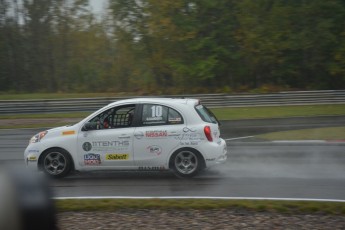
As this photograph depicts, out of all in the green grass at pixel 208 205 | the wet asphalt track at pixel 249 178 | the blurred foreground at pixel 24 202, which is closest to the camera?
the blurred foreground at pixel 24 202

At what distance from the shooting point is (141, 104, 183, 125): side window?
9930 mm

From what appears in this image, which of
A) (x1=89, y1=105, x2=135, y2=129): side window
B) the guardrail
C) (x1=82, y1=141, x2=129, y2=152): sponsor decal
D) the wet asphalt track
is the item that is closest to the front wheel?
the wet asphalt track

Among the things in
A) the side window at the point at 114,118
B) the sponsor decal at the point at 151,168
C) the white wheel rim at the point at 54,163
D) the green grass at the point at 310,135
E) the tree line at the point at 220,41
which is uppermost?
the tree line at the point at 220,41

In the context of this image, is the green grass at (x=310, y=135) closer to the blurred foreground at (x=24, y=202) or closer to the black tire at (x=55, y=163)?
the black tire at (x=55, y=163)

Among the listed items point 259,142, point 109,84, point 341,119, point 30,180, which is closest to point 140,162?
point 259,142

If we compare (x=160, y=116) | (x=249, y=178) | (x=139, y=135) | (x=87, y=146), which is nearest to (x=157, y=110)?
(x=160, y=116)

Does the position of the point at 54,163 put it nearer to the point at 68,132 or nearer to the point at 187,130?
the point at 68,132

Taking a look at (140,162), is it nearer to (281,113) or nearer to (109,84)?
(281,113)

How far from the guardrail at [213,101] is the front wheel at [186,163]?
643 inches

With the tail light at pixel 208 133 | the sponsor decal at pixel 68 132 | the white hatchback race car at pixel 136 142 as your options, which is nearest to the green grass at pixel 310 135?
the white hatchback race car at pixel 136 142

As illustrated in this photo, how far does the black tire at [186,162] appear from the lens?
32.3 feet

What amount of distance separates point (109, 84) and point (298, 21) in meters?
14.1

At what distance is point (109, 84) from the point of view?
37.2 metres

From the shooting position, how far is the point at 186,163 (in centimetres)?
989
